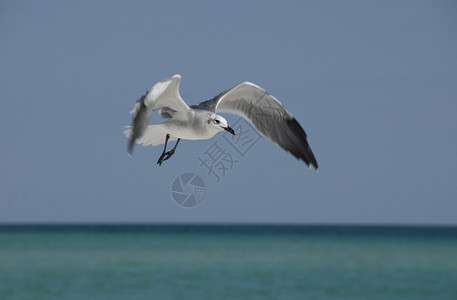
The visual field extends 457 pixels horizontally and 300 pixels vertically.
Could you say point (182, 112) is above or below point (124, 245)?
above

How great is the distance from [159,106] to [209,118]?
1.12ft

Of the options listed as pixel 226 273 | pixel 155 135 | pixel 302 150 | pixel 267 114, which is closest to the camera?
pixel 155 135

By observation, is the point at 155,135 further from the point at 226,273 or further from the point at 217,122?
the point at 226,273

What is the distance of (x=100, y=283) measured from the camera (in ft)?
73.7

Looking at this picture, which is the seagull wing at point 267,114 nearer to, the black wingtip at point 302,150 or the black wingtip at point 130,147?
the black wingtip at point 302,150

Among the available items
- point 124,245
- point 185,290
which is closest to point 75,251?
point 124,245

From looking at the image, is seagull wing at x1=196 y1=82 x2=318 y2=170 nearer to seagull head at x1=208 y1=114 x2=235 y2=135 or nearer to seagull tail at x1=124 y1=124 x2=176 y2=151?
seagull tail at x1=124 y1=124 x2=176 y2=151

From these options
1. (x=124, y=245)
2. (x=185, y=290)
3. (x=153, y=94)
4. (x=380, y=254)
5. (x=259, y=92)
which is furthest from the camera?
(x=124, y=245)

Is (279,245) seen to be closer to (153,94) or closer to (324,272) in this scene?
(324,272)

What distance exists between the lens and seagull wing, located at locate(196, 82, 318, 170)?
176 inches

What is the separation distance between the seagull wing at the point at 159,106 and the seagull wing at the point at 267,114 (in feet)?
2.02

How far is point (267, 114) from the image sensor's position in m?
4.75

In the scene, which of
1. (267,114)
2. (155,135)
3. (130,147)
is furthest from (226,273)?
(130,147)

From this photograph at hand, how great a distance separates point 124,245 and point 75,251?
16.2ft
